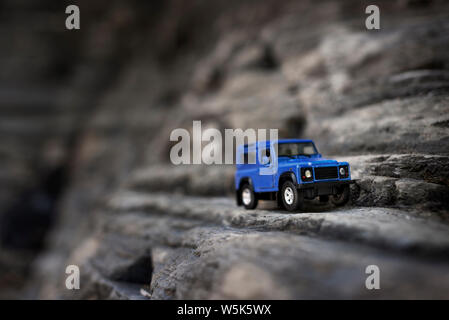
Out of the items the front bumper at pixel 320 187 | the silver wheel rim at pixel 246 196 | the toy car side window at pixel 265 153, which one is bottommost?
the silver wheel rim at pixel 246 196

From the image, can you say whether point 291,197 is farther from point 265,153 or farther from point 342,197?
point 265,153

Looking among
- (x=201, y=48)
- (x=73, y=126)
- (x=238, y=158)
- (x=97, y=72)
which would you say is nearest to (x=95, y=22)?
(x=97, y=72)

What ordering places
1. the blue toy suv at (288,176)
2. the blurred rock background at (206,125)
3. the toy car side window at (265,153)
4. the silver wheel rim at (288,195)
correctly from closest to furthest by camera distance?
the blurred rock background at (206,125), the blue toy suv at (288,176), the silver wheel rim at (288,195), the toy car side window at (265,153)

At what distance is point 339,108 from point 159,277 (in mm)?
8413

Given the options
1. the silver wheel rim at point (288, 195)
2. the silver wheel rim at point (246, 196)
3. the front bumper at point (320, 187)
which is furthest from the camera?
the silver wheel rim at point (246, 196)

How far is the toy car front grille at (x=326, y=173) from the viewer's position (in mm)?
7322

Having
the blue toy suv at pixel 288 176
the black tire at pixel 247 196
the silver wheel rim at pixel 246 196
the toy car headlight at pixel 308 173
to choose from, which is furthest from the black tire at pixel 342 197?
the silver wheel rim at pixel 246 196

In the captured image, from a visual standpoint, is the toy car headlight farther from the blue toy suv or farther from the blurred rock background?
the blurred rock background

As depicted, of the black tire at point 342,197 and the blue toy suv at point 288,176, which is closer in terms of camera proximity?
the blue toy suv at point 288,176

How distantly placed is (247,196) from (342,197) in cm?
256

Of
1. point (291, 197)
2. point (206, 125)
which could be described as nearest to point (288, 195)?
point (291, 197)

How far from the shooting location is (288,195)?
7.71m

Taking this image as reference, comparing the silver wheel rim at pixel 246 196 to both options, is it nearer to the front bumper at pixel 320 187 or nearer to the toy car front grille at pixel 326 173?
the front bumper at pixel 320 187
